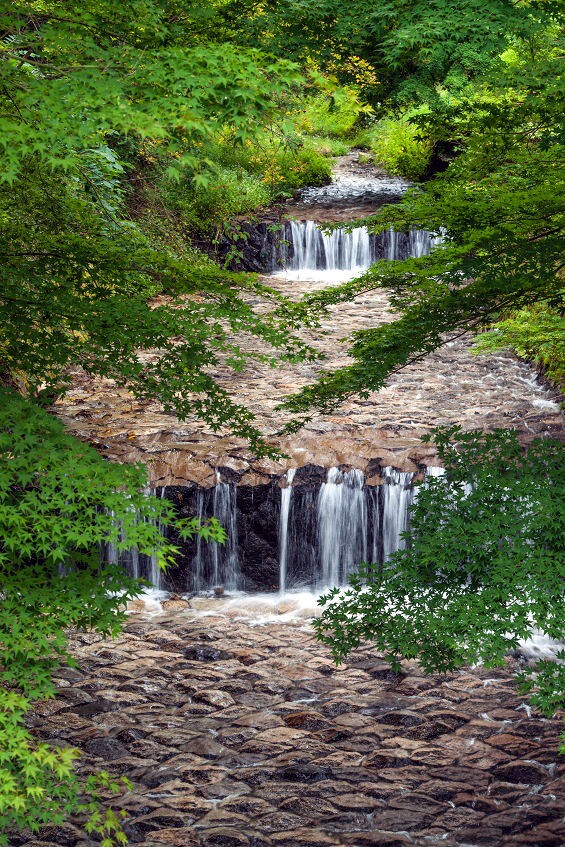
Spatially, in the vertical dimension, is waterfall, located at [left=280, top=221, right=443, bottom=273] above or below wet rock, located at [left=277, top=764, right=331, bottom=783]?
above

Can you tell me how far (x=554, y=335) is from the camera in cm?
981

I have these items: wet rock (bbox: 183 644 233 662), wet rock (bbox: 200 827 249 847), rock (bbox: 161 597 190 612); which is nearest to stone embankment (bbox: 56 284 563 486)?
rock (bbox: 161 597 190 612)

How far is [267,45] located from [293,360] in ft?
6.49

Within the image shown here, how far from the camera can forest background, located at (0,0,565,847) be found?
3.53 meters

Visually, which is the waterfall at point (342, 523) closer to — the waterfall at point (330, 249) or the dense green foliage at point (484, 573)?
the dense green foliage at point (484, 573)

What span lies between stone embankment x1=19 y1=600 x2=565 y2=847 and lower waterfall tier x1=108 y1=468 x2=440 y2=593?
1.37m

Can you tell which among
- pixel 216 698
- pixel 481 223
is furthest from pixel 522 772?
pixel 481 223

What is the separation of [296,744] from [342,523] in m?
3.81

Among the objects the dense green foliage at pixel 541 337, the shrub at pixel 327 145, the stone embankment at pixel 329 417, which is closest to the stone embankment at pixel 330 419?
the stone embankment at pixel 329 417

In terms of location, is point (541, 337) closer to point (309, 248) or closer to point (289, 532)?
point (289, 532)

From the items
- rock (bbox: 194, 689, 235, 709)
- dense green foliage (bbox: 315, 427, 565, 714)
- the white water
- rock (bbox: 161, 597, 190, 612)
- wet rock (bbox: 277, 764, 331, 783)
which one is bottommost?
wet rock (bbox: 277, 764, 331, 783)

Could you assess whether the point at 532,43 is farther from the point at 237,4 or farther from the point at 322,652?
the point at 322,652

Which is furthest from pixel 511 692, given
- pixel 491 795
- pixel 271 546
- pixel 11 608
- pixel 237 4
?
pixel 237 4

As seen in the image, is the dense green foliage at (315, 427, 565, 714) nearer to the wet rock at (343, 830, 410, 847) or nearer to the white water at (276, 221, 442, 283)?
the wet rock at (343, 830, 410, 847)
